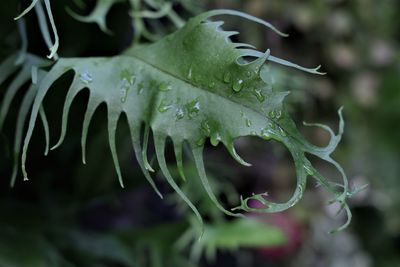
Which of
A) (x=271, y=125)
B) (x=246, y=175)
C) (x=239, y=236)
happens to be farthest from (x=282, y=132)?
(x=246, y=175)

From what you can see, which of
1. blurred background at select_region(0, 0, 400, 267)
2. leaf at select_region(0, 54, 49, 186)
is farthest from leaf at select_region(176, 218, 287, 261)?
leaf at select_region(0, 54, 49, 186)

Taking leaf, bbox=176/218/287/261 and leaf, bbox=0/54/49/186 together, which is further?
leaf, bbox=176/218/287/261

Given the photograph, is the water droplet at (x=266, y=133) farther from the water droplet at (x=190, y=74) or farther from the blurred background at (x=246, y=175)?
the blurred background at (x=246, y=175)

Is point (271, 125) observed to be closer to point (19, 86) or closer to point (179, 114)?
point (179, 114)

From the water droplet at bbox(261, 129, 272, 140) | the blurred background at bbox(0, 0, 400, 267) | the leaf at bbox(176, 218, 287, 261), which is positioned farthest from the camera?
the leaf at bbox(176, 218, 287, 261)

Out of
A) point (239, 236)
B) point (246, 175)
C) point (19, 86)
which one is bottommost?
point (246, 175)

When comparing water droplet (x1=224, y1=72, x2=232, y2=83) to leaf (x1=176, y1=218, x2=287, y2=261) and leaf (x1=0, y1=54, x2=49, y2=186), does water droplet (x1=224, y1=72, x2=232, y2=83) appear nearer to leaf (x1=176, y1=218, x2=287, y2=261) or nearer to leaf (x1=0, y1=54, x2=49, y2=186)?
leaf (x1=0, y1=54, x2=49, y2=186)

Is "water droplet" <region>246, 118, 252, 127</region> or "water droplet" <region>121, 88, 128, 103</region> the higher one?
"water droplet" <region>246, 118, 252, 127</region>

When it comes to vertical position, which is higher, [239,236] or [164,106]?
[164,106]
